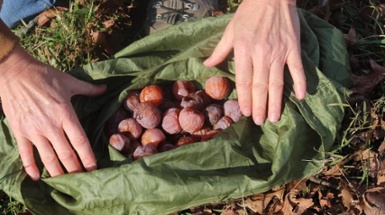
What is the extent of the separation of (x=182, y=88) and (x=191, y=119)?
0.24 metres

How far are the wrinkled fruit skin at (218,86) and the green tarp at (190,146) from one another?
36 millimetres

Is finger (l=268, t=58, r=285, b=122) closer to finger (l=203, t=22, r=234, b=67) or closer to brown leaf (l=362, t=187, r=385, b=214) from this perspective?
finger (l=203, t=22, r=234, b=67)

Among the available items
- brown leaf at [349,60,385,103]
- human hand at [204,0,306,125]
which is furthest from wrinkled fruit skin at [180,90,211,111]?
brown leaf at [349,60,385,103]

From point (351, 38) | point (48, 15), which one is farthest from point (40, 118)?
point (351, 38)

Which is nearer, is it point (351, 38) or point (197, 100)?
point (197, 100)

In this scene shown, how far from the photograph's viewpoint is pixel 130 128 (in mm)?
2574

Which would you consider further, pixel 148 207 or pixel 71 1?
pixel 71 1

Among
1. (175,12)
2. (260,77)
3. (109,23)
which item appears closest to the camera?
(260,77)

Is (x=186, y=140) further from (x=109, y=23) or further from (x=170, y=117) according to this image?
(x=109, y=23)

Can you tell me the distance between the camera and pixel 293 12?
7.92ft

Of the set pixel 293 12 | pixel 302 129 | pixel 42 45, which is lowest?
pixel 302 129

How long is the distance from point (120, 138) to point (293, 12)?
1.02 m

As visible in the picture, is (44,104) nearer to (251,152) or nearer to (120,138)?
(120,138)

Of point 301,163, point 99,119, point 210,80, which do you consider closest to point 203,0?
point 210,80
